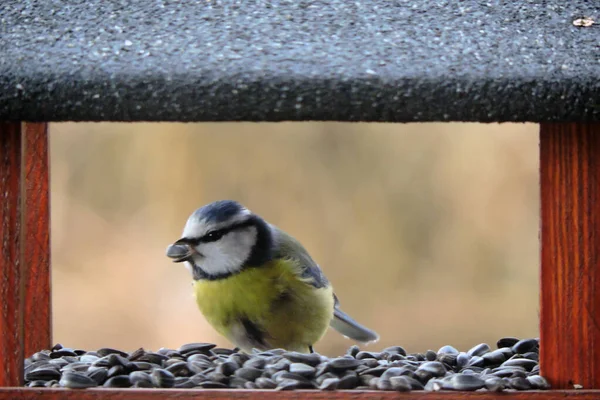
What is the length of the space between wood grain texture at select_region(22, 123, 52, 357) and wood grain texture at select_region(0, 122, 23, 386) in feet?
1.72

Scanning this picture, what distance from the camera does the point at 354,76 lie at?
157cm

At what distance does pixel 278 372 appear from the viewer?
186cm

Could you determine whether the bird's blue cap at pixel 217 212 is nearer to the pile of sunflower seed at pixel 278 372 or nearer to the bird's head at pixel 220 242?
the bird's head at pixel 220 242

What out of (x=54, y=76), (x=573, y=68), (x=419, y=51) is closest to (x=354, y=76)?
(x=419, y=51)

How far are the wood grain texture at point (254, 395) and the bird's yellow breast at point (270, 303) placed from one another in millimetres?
629

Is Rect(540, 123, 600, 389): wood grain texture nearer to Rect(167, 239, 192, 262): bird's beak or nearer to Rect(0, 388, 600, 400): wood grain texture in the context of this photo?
Rect(0, 388, 600, 400): wood grain texture

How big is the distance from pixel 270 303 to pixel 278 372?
540 mm

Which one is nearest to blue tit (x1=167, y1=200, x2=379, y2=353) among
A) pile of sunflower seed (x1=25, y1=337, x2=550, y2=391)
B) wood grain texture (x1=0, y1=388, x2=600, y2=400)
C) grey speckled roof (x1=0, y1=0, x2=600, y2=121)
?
pile of sunflower seed (x1=25, y1=337, x2=550, y2=391)

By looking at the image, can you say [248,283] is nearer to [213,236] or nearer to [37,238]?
[213,236]

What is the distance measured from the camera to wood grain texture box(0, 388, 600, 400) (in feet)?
5.73

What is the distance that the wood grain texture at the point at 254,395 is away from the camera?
5.73 ft

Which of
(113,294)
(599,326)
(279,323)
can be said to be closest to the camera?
(599,326)

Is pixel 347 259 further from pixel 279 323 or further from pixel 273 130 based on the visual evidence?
pixel 279 323

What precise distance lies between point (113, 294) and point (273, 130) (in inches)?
37.9
